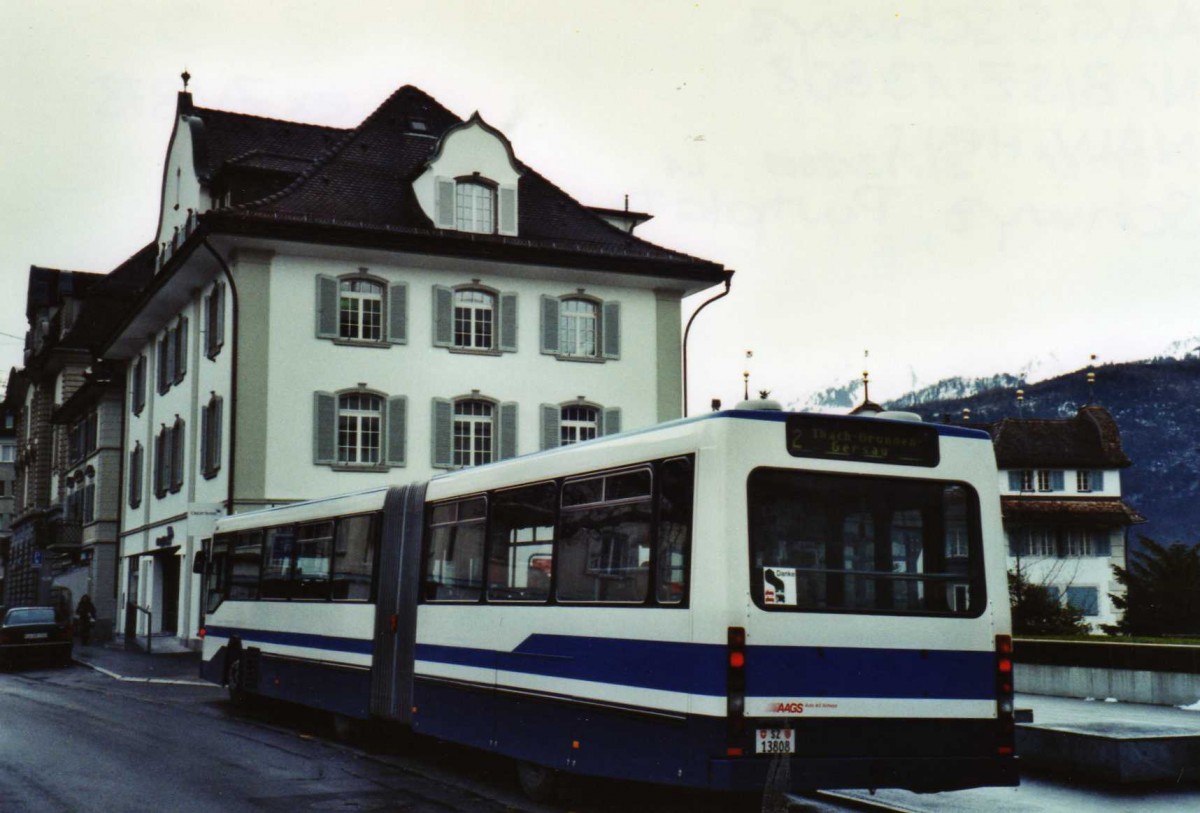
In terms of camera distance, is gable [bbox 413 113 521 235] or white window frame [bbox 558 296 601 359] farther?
white window frame [bbox 558 296 601 359]

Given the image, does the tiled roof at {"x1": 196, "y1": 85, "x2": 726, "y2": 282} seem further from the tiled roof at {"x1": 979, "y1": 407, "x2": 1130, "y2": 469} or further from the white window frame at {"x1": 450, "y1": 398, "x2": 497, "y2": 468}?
the tiled roof at {"x1": 979, "y1": 407, "x2": 1130, "y2": 469}

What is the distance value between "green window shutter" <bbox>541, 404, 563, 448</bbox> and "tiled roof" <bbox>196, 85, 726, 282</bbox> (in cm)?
398

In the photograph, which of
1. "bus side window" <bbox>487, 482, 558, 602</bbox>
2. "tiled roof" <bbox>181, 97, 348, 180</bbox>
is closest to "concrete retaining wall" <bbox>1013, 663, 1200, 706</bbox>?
"bus side window" <bbox>487, 482, 558, 602</bbox>

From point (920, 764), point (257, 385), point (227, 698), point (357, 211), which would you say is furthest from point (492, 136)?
point (920, 764)

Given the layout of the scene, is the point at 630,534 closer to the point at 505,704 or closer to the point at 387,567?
the point at 505,704

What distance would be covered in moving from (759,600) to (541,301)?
27915 mm

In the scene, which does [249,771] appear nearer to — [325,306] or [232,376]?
[232,376]

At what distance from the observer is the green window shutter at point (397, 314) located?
115 feet

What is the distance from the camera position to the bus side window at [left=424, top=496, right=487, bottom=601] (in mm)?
13070

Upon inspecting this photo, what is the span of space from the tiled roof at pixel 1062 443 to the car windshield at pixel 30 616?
71.2 metres

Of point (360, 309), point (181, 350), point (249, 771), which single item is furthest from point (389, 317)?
point (249, 771)

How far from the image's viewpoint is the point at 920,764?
10078 mm

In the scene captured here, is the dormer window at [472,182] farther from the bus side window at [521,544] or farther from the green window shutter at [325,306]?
the bus side window at [521,544]

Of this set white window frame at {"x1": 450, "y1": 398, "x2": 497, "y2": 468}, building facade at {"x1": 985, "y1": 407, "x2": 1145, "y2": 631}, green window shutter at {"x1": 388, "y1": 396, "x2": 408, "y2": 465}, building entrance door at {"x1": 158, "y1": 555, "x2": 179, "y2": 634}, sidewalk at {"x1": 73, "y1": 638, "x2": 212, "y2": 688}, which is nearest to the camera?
sidewalk at {"x1": 73, "y1": 638, "x2": 212, "y2": 688}
